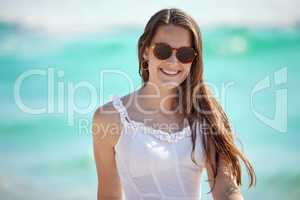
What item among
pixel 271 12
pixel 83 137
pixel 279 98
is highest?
pixel 271 12

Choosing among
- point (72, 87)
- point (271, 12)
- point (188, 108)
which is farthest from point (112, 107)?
point (271, 12)

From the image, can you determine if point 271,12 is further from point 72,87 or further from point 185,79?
point 185,79

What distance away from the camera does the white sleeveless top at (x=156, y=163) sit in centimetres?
247

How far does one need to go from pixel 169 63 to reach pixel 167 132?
0.32 m

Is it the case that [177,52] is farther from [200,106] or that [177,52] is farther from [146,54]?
[200,106]

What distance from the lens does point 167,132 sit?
2535 mm

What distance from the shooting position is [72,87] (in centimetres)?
572

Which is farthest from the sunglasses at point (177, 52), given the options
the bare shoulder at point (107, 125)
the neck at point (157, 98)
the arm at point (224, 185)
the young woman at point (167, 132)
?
the arm at point (224, 185)

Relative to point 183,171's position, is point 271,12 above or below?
above

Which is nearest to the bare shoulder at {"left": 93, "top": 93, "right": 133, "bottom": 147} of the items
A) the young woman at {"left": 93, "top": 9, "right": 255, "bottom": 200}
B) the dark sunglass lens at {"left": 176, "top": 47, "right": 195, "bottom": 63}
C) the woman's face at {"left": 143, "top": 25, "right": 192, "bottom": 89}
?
the young woman at {"left": 93, "top": 9, "right": 255, "bottom": 200}

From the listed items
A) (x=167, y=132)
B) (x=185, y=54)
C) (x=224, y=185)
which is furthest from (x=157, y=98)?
(x=224, y=185)

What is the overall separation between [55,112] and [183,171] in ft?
11.6

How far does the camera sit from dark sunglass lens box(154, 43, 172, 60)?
7.95ft

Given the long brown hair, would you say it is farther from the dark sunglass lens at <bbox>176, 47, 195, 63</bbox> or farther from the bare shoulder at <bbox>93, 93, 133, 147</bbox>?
the bare shoulder at <bbox>93, 93, 133, 147</bbox>
